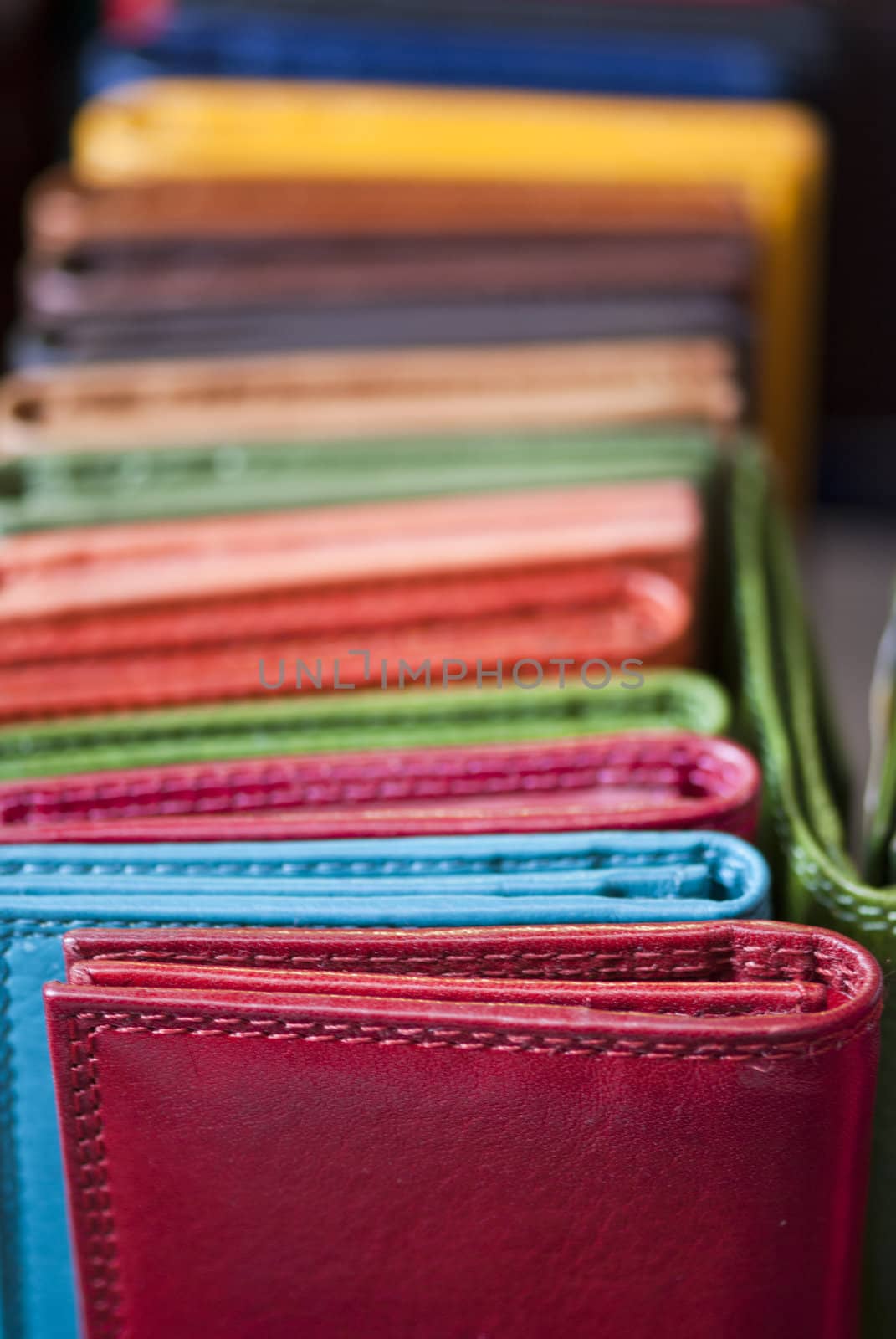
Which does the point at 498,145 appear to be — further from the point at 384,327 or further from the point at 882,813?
the point at 882,813

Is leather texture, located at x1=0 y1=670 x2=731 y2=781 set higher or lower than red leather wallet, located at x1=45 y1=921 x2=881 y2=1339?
higher

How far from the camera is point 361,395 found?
0.75 metres

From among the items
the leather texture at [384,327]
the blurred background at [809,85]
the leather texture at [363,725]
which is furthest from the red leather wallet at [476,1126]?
the blurred background at [809,85]

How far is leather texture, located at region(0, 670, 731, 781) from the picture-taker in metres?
0.54

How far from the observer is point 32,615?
0.59m

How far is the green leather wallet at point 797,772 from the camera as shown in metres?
0.48

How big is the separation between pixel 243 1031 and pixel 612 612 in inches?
10.6

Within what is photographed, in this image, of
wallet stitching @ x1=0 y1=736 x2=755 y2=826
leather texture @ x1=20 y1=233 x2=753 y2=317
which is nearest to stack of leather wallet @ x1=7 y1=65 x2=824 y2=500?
leather texture @ x1=20 y1=233 x2=753 y2=317

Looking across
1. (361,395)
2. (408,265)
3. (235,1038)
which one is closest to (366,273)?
(408,265)

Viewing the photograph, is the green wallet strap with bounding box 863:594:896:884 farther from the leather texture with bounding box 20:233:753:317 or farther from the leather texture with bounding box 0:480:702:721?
the leather texture with bounding box 20:233:753:317

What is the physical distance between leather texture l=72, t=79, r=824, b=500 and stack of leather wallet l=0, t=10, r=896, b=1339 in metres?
0.09

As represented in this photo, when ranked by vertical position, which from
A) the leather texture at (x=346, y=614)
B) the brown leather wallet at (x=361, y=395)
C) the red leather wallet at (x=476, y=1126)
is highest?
the brown leather wallet at (x=361, y=395)

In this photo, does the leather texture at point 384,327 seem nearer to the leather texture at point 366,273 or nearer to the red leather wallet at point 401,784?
the leather texture at point 366,273

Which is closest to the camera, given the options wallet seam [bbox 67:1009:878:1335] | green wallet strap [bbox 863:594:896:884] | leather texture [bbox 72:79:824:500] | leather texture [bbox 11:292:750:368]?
wallet seam [bbox 67:1009:878:1335]
